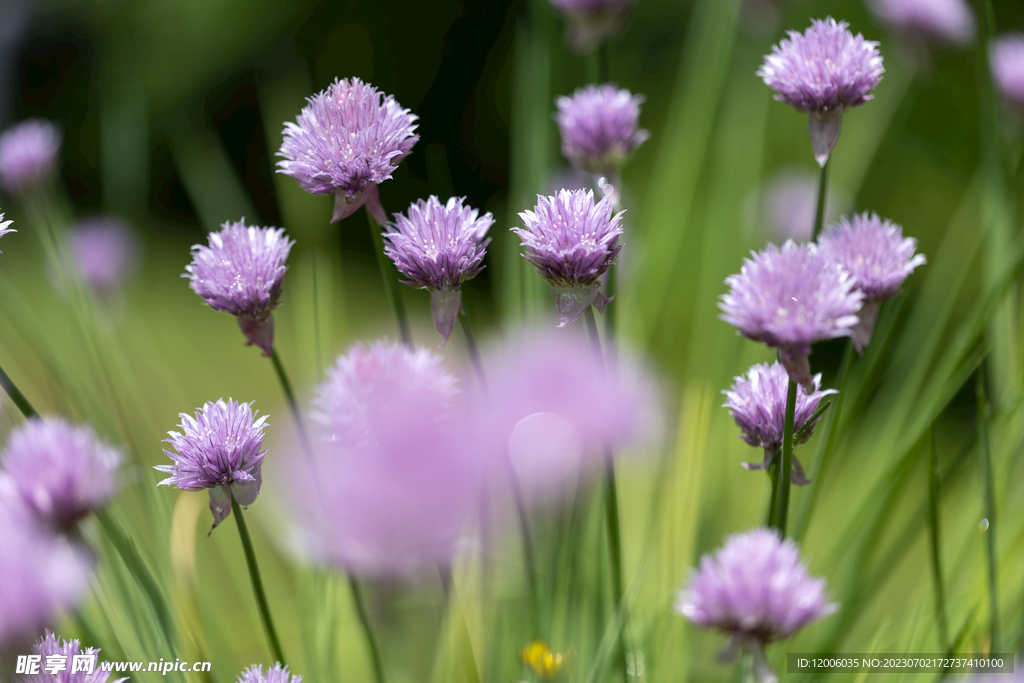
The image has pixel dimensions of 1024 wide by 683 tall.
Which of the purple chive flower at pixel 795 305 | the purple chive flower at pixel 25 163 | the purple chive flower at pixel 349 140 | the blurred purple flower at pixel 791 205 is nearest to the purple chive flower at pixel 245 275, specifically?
the purple chive flower at pixel 349 140

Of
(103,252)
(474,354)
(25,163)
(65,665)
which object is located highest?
(103,252)

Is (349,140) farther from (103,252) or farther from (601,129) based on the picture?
(103,252)

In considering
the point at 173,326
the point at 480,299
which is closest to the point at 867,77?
the point at 480,299

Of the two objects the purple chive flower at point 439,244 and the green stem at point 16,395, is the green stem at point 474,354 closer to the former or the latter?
the purple chive flower at point 439,244

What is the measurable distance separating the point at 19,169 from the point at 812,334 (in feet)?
1.79

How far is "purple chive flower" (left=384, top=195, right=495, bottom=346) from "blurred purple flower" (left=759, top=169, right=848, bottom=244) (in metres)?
0.60

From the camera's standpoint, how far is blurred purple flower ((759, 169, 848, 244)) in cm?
74

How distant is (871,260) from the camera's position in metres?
0.25

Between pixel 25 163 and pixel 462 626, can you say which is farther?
pixel 25 163

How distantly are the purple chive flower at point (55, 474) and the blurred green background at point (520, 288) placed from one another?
0.05 metres

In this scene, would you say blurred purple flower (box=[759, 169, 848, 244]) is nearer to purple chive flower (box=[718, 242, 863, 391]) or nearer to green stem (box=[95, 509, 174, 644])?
purple chive flower (box=[718, 242, 863, 391])

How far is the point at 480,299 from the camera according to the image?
0.98 meters

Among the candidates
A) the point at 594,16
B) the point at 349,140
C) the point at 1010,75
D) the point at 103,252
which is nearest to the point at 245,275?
the point at 349,140

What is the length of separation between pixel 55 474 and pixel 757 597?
25cm
